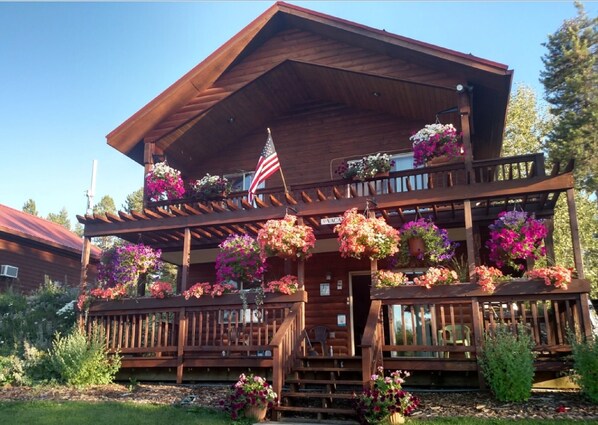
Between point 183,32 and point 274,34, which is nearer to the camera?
point 274,34

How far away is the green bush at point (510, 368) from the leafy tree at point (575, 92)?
20.1 m

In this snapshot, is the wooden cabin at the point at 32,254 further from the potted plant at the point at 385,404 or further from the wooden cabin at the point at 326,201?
the potted plant at the point at 385,404

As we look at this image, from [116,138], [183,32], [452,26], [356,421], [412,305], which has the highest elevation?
[452,26]

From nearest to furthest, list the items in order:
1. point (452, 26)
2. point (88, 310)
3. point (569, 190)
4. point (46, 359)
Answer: point (569, 190) < point (46, 359) < point (88, 310) < point (452, 26)

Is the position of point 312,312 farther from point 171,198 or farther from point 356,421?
point 356,421

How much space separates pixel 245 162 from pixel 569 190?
8543 mm

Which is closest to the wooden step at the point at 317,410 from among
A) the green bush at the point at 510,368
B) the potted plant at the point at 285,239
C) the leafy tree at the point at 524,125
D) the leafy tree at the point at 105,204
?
the green bush at the point at 510,368

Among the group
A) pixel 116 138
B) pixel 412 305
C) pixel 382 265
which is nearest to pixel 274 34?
pixel 116 138

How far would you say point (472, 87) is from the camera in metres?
10.7

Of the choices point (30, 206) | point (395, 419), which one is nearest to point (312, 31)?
point (395, 419)

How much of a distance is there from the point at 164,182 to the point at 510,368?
8.53m

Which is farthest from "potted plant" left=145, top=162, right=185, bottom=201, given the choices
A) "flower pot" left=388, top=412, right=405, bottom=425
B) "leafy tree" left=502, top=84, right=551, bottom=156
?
"leafy tree" left=502, top=84, right=551, bottom=156

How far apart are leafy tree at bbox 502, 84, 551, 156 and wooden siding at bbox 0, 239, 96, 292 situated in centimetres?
2300

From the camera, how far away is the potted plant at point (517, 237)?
9.22 m
